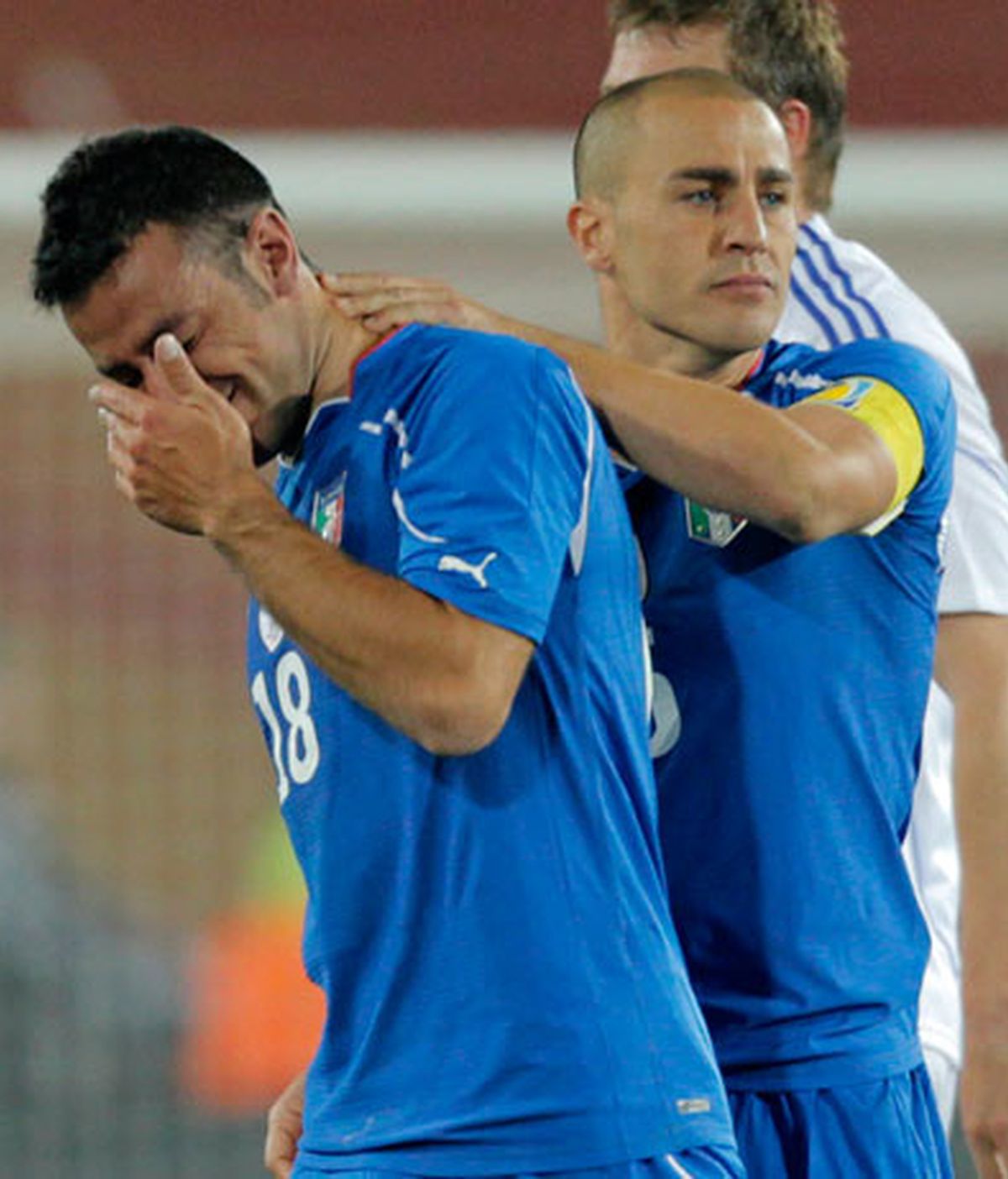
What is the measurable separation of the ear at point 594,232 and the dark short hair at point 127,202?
0.70m

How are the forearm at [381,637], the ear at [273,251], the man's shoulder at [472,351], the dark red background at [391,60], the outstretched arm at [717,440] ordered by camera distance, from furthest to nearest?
the dark red background at [391,60] → the outstretched arm at [717,440] → the ear at [273,251] → the man's shoulder at [472,351] → the forearm at [381,637]

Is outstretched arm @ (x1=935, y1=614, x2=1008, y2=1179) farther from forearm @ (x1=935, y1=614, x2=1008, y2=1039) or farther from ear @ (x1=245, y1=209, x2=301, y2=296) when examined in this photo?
ear @ (x1=245, y1=209, x2=301, y2=296)

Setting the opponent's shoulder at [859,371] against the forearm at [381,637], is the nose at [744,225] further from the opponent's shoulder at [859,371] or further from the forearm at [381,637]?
the forearm at [381,637]

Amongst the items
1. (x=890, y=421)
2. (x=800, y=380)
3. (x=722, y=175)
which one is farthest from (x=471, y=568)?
(x=722, y=175)

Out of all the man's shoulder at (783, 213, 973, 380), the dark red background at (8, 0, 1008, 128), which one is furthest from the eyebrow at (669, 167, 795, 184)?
the dark red background at (8, 0, 1008, 128)

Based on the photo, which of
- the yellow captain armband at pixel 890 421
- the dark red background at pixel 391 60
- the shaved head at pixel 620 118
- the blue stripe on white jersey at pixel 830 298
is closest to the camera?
the yellow captain armband at pixel 890 421

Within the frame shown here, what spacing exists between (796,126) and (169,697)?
11.3 feet

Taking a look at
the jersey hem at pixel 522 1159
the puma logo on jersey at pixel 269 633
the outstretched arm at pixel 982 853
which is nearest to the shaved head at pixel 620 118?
the outstretched arm at pixel 982 853

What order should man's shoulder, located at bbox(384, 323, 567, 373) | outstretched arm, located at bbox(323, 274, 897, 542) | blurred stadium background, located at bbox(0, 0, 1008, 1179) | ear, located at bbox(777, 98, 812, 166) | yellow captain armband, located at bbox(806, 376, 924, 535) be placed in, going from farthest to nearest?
blurred stadium background, located at bbox(0, 0, 1008, 1179), ear, located at bbox(777, 98, 812, 166), yellow captain armband, located at bbox(806, 376, 924, 535), outstretched arm, located at bbox(323, 274, 897, 542), man's shoulder, located at bbox(384, 323, 567, 373)

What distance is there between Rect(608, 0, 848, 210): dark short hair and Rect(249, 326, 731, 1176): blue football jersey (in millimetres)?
1363

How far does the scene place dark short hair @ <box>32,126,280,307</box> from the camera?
7.50ft

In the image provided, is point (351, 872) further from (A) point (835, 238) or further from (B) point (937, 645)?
(A) point (835, 238)

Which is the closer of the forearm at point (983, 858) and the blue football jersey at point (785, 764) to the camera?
the blue football jersey at point (785, 764)

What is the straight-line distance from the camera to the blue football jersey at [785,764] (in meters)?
2.65
